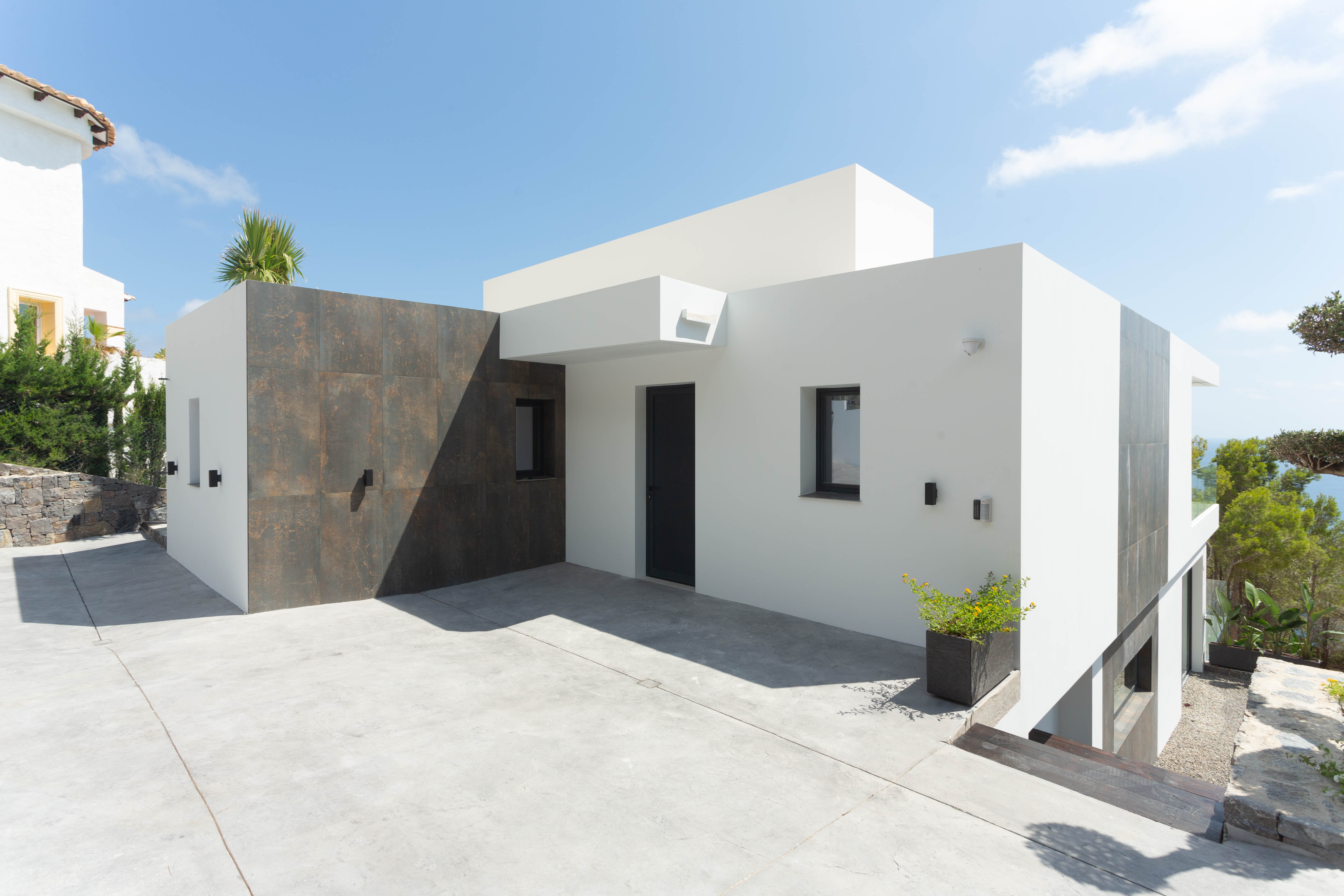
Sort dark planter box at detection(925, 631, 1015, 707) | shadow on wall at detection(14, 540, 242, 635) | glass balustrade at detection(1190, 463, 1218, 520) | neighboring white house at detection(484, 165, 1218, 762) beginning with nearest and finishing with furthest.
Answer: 1. dark planter box at detection(925, 631, 1015, 707)
2. neighboring white house at detection(484, 165, 1218, 762)
3. shadow on wall at detection(14, 540, 242, 635)
4. glass balustrade at detection(1190, 463, 1218, 520)

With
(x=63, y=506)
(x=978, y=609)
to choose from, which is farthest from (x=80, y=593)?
(x=978, y=609)

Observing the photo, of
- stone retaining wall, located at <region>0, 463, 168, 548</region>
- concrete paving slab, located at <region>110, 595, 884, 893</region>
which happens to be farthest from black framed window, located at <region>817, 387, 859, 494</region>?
stone retaining wall, located at <region>0, 463, 168, 548</region>

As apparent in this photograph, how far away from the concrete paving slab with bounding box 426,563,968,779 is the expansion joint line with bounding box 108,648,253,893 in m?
2.61

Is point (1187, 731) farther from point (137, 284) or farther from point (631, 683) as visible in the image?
point (137, 284)

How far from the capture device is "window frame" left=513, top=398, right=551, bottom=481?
8.67 m

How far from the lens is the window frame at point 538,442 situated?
8.67 meters

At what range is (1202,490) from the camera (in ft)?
36.1

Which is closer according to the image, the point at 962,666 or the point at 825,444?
the point at 962,666

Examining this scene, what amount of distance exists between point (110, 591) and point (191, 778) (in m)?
6.11

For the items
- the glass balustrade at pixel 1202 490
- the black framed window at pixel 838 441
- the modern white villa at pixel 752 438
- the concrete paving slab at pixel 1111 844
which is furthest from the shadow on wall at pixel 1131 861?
the glass balustrade at pixel 1202 490

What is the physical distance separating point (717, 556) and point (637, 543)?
1378 millimetres

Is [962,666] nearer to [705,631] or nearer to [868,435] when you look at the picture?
[868,435]

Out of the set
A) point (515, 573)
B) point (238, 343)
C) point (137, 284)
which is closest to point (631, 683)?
point (515, 573)

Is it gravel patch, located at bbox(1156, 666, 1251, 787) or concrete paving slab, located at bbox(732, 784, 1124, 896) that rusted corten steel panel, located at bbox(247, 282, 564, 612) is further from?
gravel patch, located at bbox(1156, 666, 1251, 787)
